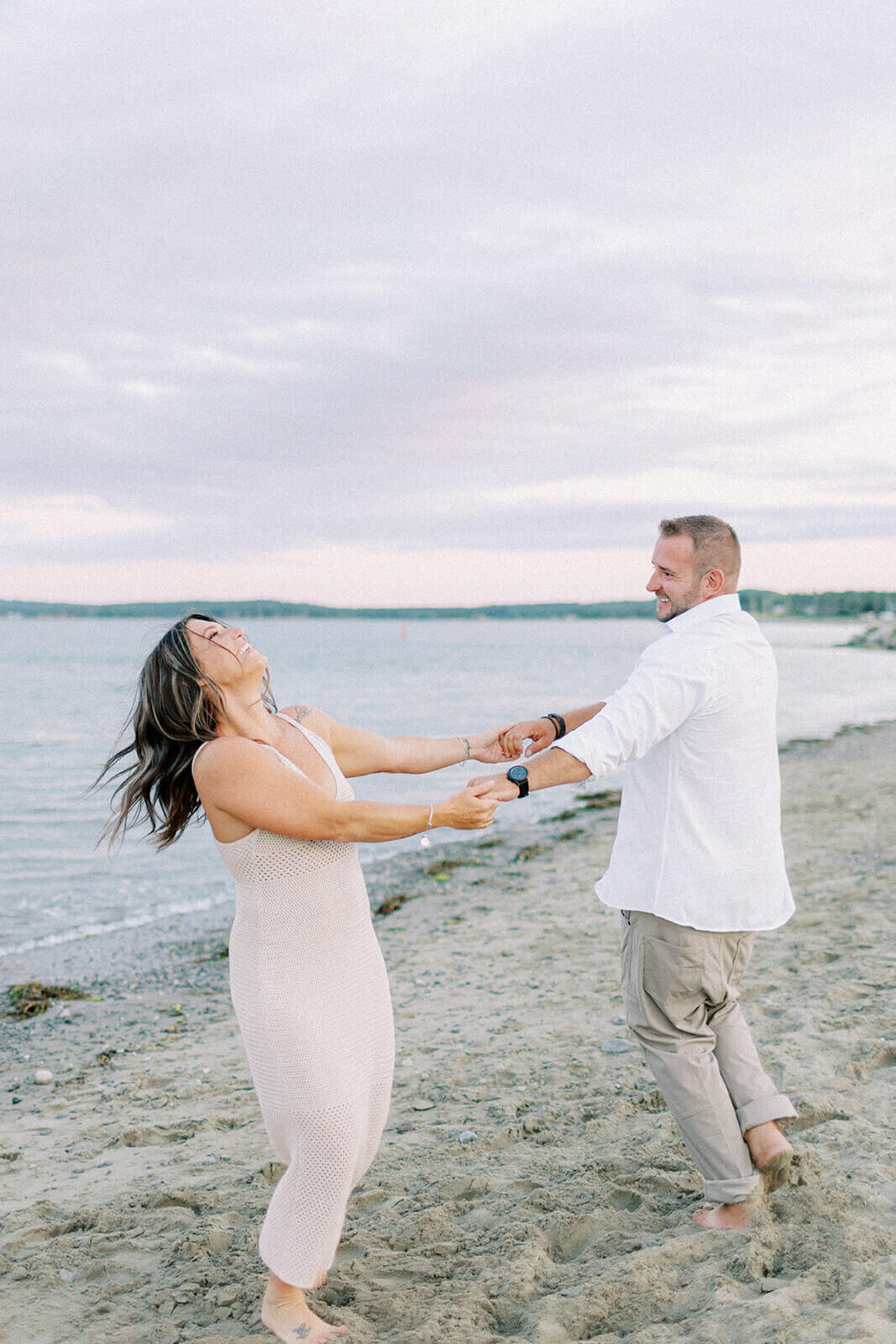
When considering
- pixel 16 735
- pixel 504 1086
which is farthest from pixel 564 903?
pixel 16 735

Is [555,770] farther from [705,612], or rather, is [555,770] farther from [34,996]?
[34,996]

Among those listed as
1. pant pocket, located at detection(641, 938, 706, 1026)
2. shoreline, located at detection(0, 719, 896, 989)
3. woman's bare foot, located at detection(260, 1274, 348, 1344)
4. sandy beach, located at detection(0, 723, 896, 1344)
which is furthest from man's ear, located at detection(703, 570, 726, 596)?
shoreline, located at detection(0, 719, 896, 989)

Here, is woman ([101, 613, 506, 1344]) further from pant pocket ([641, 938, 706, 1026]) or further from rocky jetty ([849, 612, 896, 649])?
rocky jetty ([849, 612, 896, 649])

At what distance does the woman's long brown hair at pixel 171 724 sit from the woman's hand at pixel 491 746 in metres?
1.57

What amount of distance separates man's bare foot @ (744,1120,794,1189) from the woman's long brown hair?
233 cm

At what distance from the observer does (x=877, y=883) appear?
8.57 m

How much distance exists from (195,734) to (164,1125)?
303 cm

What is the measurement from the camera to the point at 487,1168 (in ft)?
14.3

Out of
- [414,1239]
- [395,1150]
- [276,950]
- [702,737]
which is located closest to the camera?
[276,950]

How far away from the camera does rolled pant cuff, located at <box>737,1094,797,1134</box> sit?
140 inches

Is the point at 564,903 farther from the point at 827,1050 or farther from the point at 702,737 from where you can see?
the point at 702,737

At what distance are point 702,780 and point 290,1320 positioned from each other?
222cm

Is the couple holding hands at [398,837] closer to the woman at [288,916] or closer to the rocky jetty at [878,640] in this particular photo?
the woman at [288,916]

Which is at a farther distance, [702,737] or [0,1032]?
[0,1032]
